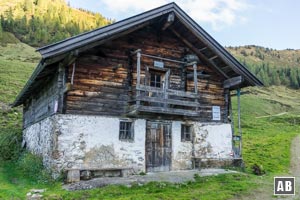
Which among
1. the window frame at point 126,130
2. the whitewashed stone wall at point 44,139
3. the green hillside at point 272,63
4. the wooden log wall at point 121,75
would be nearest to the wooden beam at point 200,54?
the wooden log wall at point 121,75

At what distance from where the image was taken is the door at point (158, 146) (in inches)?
622

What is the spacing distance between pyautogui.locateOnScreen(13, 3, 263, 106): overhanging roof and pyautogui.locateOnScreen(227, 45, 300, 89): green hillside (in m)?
83.3

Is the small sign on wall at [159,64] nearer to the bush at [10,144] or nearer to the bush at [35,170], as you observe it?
the bush at [35,170]

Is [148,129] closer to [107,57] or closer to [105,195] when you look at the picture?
[107,57]

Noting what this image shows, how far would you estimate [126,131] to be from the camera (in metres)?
15.5

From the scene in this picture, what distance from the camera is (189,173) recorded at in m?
15.7

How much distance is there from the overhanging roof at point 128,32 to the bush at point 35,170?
12.7 feet

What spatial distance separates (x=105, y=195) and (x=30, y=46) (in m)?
74.9

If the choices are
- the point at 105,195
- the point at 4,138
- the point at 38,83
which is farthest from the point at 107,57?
the point at 4,138

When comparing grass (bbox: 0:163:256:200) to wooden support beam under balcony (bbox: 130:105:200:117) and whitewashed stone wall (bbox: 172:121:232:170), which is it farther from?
wooden support beam under balcony (bbox: 130:105:200:117)

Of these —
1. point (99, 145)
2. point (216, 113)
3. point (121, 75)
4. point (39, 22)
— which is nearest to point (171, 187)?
point (99, 145)

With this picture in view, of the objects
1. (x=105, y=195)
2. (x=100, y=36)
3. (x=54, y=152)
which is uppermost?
(x=100, y=36)

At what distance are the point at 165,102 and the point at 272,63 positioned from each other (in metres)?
135

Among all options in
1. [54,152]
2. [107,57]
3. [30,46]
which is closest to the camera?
[54,152]
